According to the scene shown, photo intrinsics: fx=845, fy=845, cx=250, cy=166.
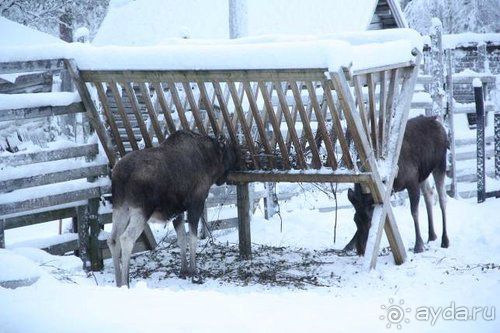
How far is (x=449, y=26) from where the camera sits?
109ft

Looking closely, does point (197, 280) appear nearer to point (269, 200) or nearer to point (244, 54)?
point (244, 54)

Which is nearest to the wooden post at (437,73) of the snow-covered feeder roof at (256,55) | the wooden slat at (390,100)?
the snow-covered feeder roof at (256,55)

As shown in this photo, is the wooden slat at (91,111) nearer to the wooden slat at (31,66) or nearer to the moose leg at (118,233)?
the wooden slat at (31,66)

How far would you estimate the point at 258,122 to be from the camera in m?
9.64

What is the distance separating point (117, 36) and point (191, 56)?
16987 millimetres

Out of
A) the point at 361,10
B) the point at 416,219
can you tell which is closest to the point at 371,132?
the point at 416,219

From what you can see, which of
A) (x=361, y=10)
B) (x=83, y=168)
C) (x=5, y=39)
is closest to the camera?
(x=83, y=168)

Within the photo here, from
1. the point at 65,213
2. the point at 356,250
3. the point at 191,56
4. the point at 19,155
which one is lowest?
the point at 356,250

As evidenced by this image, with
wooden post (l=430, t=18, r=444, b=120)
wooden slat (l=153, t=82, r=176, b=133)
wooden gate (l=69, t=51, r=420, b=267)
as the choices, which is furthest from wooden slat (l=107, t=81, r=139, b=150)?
wooden post (l=430, t=18, r=444, b=120)

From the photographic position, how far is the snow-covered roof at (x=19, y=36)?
13.9 m

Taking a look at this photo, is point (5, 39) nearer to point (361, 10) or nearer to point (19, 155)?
point (19, 155)

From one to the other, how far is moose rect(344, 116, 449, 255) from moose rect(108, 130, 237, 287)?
1711 mm

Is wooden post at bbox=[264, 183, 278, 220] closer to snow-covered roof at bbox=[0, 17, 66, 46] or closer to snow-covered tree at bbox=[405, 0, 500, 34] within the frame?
snow-covered roof at bbox=[0, 17, 66, 46]

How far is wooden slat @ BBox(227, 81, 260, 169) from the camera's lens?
9.38 m
